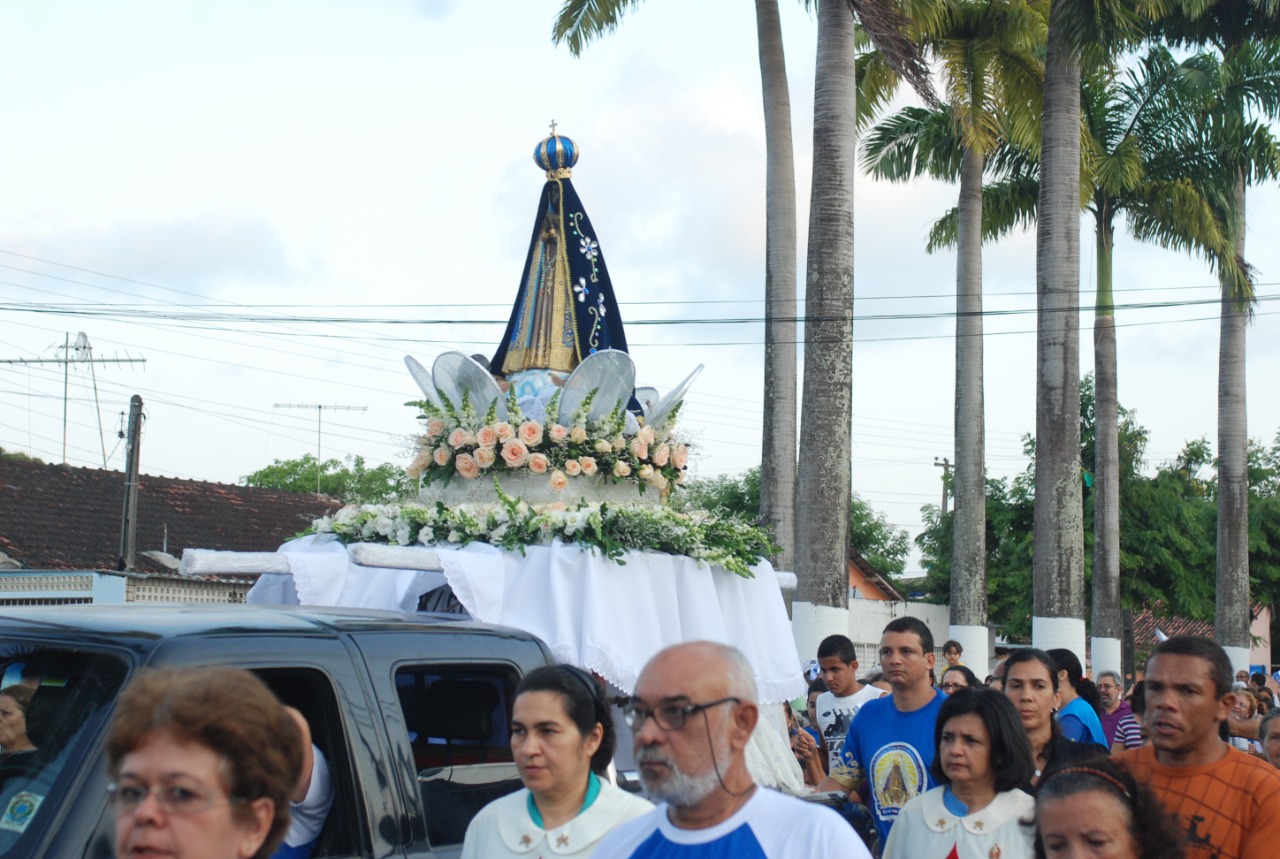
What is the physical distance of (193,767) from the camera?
2.50 metres

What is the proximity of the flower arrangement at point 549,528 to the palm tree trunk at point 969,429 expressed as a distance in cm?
1562

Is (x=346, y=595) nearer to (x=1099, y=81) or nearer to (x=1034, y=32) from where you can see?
(x=1034, y=32)

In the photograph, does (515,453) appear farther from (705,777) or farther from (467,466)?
(705,777)

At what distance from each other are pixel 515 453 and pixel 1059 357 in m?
12.9

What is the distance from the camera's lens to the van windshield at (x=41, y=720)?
144 inches

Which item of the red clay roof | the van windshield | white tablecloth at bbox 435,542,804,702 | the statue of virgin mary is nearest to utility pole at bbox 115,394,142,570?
the red clay roof

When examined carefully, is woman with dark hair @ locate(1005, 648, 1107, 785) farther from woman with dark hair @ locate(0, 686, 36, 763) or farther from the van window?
woman with dark hair @ locate(0, 686, 36, 763)

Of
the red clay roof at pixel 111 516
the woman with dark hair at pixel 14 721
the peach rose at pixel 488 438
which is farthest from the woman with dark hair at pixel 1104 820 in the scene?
the red clay roof at pixel 111 516

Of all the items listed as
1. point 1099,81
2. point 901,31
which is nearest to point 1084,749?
point 901,31

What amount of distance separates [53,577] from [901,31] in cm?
1232

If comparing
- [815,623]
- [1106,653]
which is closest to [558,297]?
[815,623]

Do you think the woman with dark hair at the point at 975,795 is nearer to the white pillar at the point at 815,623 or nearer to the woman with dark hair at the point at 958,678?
the woman with dark hair at the point at 958,678

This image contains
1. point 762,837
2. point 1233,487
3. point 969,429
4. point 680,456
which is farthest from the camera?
point 1233,487

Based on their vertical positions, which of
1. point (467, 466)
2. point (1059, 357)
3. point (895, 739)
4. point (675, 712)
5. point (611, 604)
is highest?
point (1059, 357)
